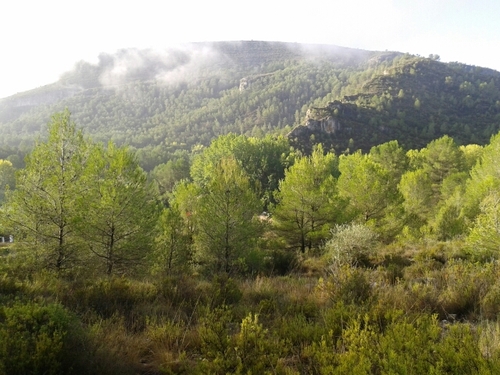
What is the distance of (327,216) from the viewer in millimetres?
17750

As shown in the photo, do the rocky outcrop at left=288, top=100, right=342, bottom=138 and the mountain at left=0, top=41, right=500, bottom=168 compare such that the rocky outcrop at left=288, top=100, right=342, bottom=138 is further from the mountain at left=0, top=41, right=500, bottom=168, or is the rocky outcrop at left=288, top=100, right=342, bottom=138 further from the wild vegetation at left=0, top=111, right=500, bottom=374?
the wild vegetation at left=0, top=111, right=500, bottom=374

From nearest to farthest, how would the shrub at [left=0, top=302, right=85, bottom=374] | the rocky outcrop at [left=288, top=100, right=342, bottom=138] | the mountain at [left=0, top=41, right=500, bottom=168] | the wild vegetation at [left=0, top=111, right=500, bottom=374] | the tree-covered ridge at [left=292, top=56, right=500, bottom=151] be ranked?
the shrub at [left=0, top=302, right=85, bottom=374]
the wild vegetation at [left=0, top=111, right=500, bottom=374]
the tree-covered ridge at [left=292, top=56, right=500, bottom=151]
the rocky outcrop at [left=288, top=100, right=342, bottom=138]
the mountain at [left=0, top=41, right=500, bottom=168]

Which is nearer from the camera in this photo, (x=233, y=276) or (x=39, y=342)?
(x=39, y=342)

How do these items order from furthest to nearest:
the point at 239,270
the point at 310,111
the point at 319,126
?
1. the point at 310,111
2. the point at 319,126
3. the point at 239,270

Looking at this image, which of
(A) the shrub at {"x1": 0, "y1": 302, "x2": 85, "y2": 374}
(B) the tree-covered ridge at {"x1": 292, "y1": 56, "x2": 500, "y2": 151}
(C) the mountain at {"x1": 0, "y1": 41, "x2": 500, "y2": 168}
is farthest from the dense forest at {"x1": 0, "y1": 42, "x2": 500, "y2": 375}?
(B) the tree-covered ridge at {"x1": 292, "y1": 56, "x2": 500, "y2": 151}

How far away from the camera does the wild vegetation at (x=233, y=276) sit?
311 cm

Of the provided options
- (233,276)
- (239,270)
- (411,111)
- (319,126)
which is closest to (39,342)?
(233,276)

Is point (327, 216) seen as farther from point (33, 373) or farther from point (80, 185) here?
point (33, 373)

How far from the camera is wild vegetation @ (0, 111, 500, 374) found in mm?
3111

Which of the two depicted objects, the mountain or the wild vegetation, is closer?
the wild vegetation

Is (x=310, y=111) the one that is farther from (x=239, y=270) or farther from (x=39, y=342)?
(x=39, y=342)

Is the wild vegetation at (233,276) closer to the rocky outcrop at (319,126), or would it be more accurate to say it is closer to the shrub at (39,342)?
the shrub at (39,342)

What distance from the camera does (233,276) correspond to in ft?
33.6

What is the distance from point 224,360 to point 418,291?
3881 millimetres
